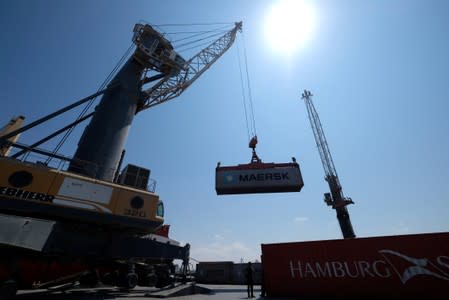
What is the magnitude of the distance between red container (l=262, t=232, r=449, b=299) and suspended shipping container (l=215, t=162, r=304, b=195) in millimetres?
4289

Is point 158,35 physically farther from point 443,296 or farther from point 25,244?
point 443,296

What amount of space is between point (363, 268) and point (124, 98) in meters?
19.6

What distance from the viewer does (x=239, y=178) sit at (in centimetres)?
1634

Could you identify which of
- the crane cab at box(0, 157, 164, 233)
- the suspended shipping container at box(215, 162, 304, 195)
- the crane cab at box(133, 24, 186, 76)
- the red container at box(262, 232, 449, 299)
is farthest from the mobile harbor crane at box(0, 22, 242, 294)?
the red container at box(262, 232, 449, 299)

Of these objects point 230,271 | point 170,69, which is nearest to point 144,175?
point 170,69

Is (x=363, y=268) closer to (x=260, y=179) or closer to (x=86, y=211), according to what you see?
(x=260, y=179)

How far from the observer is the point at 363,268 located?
1120 cm

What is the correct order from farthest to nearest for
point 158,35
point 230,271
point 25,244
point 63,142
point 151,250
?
1. point 230,271
2. point 158,35
3. point 63,142
4. point 151,250
5. point 25,244

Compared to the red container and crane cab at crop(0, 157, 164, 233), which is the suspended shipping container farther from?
crane cab at crop(0, 157, 164, 233)

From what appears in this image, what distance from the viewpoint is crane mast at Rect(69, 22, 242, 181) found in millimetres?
14484

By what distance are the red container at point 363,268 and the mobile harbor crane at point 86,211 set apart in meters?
6.43

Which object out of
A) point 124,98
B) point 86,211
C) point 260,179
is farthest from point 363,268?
point 124,98

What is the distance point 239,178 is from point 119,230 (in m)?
8.68

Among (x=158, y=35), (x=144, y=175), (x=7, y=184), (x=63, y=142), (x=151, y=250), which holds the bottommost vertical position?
(x=151, y=250)
